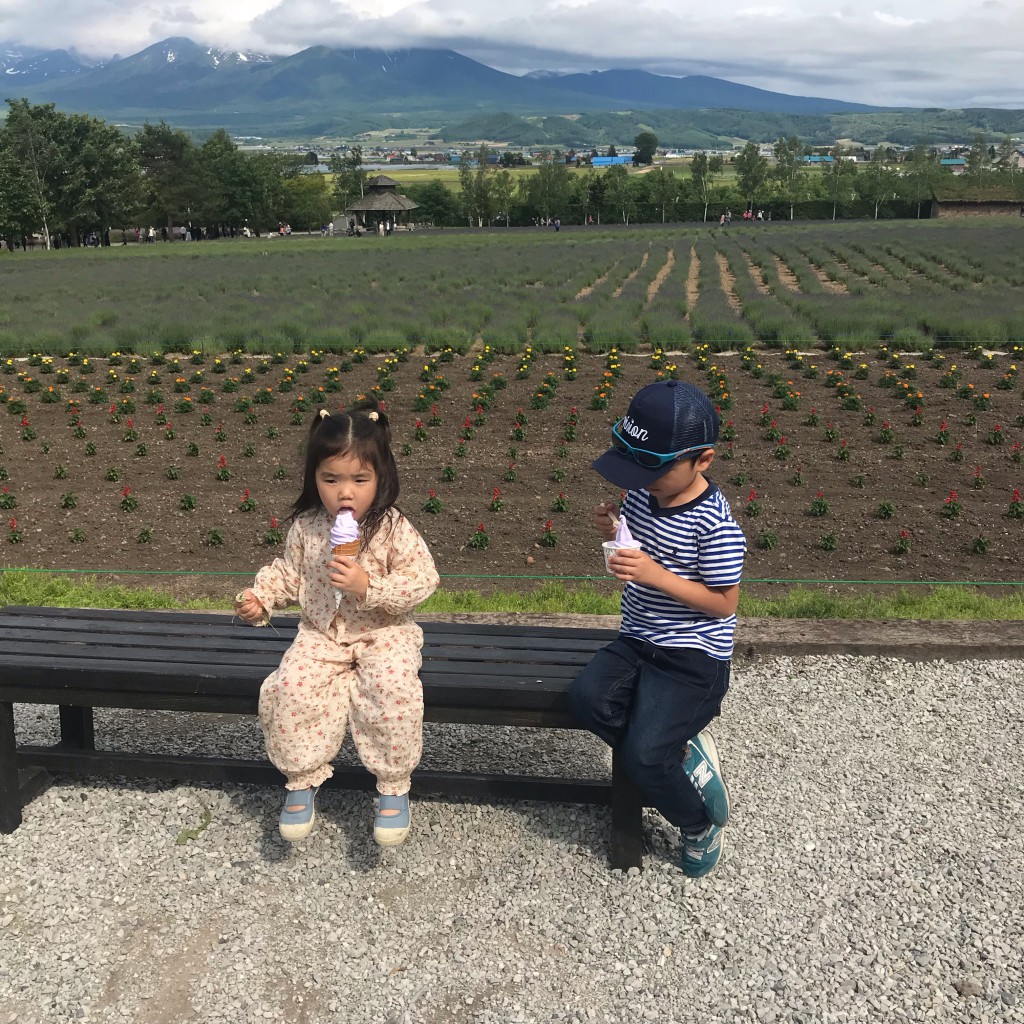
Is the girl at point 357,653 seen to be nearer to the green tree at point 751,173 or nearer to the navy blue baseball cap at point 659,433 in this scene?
the navy blue baseball cap at point 659,433

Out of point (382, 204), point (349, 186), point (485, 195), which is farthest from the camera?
point (349, 186)

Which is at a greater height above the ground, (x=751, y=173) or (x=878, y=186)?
(x=878, y=186)

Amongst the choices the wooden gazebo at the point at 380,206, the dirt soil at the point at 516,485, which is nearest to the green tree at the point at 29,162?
the wooden gazebo at the point at 380,206

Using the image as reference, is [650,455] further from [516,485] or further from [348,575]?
[516,485]

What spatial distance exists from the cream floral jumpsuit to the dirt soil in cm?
315

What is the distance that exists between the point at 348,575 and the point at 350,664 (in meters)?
0.41

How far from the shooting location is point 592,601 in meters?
5.88

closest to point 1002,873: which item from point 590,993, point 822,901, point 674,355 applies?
point 822,901

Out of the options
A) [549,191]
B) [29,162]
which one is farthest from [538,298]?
[549,191]

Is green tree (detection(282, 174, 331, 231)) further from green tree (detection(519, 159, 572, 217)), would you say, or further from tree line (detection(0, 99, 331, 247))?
green tree (detection(519, 159, 572, 217))

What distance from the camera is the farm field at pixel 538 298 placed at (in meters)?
16.3

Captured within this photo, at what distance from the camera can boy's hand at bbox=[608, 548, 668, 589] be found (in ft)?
9.73

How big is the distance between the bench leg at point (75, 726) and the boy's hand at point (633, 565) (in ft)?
7.27

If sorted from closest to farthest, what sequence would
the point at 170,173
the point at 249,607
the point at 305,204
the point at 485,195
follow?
1. the point at 249,607
2. the point at 170,173
3. the point at 485,195
4. the point at 305,204
